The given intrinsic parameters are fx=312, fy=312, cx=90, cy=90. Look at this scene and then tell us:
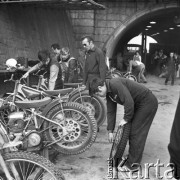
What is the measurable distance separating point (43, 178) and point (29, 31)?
8754mm

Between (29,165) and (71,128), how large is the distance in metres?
1.88

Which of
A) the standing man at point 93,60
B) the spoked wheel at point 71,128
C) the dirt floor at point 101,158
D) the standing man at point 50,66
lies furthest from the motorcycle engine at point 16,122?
the standing man at point 93,60

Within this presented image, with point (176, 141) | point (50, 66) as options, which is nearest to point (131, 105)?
point (176, 141)

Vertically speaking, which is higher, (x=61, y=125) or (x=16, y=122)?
(x=16, y=122)

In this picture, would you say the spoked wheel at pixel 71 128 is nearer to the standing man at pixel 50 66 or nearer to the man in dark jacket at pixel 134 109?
the man in dark jacket at pixel 134 109

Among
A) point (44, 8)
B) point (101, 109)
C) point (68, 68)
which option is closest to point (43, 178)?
point (101, 109)

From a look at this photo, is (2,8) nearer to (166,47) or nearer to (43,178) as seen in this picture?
(43,178)

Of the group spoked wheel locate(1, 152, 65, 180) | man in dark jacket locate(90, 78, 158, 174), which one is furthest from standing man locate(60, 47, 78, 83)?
spoked wheel locate(1, 152, 65, 180)

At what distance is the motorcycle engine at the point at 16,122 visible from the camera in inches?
174

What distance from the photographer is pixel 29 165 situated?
9.73 feet

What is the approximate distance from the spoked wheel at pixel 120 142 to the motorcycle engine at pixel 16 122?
1.39m

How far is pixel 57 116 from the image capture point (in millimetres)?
4852

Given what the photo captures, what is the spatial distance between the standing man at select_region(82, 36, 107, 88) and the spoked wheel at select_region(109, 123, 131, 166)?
2206 mm

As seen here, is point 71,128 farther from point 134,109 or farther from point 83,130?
point 134,109
